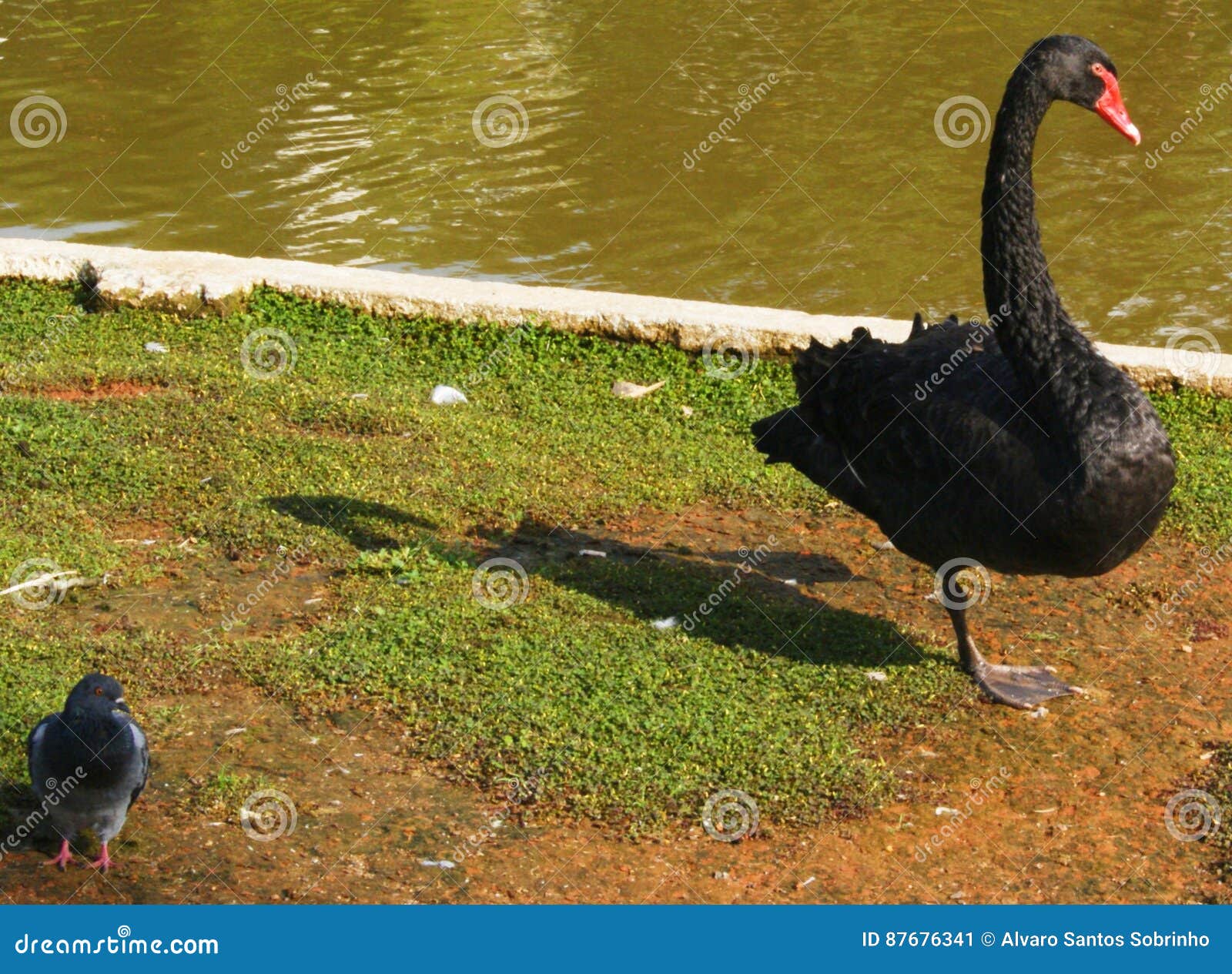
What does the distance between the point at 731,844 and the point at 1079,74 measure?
9.77ft

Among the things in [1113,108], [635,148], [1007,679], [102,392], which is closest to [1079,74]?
[1113,108]

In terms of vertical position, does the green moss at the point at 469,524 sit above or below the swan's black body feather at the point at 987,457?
below

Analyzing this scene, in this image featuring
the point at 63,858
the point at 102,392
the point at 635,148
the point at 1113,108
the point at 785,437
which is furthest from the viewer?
the point at 635,148

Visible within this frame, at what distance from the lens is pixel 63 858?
4.17 meters

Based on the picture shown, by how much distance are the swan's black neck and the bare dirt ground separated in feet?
3.82

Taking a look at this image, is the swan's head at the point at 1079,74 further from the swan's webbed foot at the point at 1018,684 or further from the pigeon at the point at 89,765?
the pigeon at the point at 89,765

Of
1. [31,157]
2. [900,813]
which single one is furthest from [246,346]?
[31,157]

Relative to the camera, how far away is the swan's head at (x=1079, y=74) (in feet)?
17.0

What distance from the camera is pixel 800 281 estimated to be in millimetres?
10391

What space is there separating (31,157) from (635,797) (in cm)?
1121

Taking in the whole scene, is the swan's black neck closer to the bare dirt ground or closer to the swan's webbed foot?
the swan's webbed foot

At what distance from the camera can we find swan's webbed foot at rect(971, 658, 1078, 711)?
514 cm

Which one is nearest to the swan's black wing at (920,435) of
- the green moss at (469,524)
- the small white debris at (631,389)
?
the green moss at (469,524)

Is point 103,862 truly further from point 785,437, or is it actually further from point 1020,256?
point 1020,256
